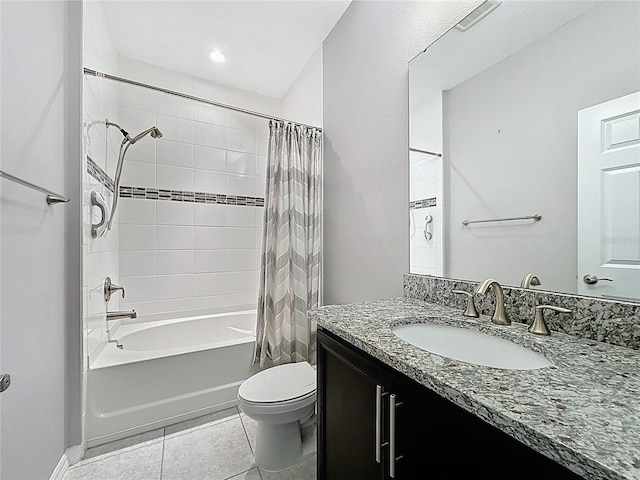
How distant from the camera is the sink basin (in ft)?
2.55

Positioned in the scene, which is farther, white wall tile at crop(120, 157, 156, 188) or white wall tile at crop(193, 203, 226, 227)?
white wall tile at crop(193, 203, 226, 227)

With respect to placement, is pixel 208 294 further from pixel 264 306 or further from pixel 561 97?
pixel 561 97

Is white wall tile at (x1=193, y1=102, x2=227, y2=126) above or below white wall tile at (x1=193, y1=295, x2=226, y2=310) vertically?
above

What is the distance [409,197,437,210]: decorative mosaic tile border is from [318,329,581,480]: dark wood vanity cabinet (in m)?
0.77

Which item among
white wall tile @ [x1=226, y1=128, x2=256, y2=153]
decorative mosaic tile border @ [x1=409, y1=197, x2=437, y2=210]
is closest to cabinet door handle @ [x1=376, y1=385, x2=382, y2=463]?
decorative mosaic tile border @ [x1=409, y1=197, x2=437, y2=210]

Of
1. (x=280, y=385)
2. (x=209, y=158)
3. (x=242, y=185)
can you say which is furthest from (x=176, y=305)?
(x=280, y=385)

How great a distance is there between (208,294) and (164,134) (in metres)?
1.47

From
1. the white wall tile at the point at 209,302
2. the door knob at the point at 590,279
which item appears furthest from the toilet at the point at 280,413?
the white wall tile at the point at 209,302

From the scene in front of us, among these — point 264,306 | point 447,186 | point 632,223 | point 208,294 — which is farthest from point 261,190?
point 632,223

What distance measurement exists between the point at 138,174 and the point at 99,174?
60 cm

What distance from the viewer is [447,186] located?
1291 millimetres

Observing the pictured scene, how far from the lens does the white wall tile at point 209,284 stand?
103 inches

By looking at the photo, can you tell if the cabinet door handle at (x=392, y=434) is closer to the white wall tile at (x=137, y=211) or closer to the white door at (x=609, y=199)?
the white door at (x=609, y=199)

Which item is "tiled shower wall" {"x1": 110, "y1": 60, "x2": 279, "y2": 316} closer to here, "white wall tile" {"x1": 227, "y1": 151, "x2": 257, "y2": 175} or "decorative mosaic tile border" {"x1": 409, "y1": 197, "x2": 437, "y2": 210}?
"white wall tile" {"x1": 227, "y1": 151, "x2": 257, "y2": 175}
